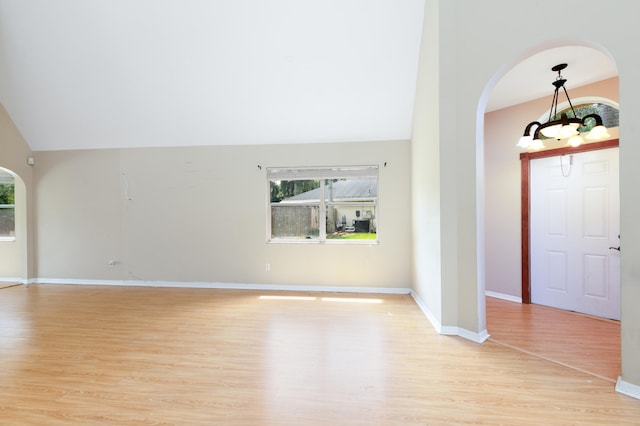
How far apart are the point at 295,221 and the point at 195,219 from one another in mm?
1711

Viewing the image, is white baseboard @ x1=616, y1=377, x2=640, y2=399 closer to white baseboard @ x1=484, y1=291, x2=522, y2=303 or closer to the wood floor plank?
the wood floor plank

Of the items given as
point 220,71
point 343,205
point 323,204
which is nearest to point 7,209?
point 220,71

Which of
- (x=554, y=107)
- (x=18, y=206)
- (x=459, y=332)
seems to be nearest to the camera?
(x=459, y=332)

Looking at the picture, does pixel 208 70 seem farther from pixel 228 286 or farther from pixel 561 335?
pixel 561 335

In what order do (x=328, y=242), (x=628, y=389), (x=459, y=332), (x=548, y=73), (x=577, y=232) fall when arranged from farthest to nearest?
1. (x=328, y=242)
2. (x=577, y=232)
3. (x=548, y=73)
4. (x=459, y=332)
5. (x=628, y=389)

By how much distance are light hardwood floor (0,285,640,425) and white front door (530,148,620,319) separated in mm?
1741

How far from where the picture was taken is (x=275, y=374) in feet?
6.98

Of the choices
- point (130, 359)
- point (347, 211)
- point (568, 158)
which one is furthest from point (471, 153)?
point (130, 359)

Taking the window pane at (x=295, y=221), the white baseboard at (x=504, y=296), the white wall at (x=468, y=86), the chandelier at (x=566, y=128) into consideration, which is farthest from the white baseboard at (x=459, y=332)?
the window pane at (x=295, y=221)

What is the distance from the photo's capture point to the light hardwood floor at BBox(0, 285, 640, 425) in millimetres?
1691

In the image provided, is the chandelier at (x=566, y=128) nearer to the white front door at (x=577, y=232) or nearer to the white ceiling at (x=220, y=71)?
the white ceiling at (x=220, y=71)

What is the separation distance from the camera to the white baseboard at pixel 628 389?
5.93 ft

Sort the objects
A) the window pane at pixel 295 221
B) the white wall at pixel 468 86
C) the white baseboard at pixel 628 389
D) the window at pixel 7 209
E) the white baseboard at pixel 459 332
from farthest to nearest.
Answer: the window at pixel 7 209 → the window pane at pixel 295 221 → the white baseboard at pixel 459 332 → the white wall at pixel 468 86 → the white baseboard at pixel 628 389

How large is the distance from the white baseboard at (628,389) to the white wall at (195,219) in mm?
2550
